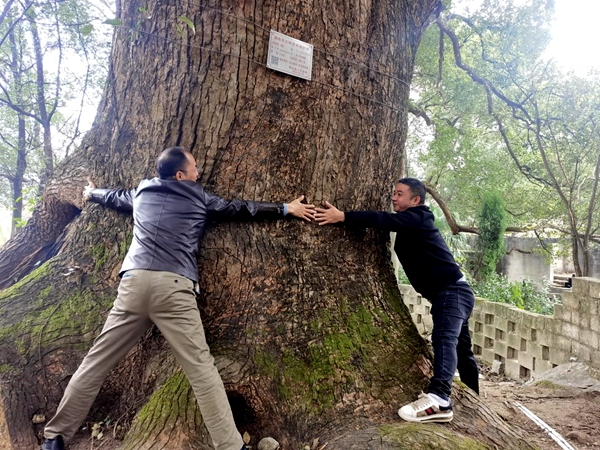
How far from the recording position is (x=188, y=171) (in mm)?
2574

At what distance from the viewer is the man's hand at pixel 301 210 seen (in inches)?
106

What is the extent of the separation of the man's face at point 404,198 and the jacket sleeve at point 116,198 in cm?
193

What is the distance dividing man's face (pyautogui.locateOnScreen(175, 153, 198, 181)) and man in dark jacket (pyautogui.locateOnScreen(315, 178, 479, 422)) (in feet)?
2.83

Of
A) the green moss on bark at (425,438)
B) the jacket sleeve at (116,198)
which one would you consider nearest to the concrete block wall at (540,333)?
the green moss on bark at (425,438)

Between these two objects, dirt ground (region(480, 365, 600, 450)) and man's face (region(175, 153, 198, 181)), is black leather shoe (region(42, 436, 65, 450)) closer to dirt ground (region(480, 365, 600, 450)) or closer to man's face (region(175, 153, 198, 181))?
man's face (region(175, 153, 198, 181))

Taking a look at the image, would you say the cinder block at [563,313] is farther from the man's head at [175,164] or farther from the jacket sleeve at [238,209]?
the man's head at [175,164]

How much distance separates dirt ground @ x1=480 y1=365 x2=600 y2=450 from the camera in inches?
120

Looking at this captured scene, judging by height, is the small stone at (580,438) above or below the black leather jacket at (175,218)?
below

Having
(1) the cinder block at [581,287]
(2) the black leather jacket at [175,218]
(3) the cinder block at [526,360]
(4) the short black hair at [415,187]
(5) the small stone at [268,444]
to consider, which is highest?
(4) the short black hair at [415,187]

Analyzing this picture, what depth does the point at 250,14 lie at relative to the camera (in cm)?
271

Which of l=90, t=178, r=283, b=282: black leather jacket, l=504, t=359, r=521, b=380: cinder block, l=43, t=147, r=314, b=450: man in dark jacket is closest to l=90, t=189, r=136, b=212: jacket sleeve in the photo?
l=90, t=178, r=283, b=282: black leather jacket

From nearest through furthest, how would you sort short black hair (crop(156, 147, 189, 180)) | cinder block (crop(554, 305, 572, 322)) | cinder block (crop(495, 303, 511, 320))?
1. short black hair (crop(156, 147, 189, 180))
2. cinder block (crop(554, 305, 572, 322))
3. cinder block (crop(495, 303, 511, 320))

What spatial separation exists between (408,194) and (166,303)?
192 centimetres

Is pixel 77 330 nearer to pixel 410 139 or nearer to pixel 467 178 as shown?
pixel 467 178
